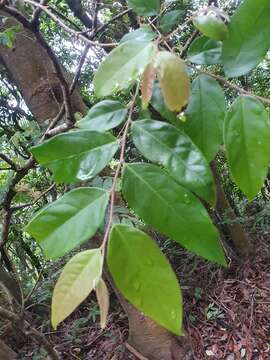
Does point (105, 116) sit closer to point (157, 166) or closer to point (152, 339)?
point (157, 166)

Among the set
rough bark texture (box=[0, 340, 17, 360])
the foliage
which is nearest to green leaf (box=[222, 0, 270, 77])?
the foliage

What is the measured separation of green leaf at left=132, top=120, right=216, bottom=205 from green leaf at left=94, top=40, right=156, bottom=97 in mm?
52

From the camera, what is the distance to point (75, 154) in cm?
37

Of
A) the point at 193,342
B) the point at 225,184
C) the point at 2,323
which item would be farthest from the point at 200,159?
the point at 225,184

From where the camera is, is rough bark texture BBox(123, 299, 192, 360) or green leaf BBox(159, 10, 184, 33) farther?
rough bark texture BBox(123, 299, 192, 360)

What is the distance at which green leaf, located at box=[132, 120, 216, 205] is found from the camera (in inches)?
13.5

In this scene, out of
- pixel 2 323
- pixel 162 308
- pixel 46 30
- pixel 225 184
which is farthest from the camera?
pixel 46 30

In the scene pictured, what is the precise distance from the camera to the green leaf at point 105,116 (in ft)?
1.33

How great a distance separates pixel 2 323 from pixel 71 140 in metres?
1.91

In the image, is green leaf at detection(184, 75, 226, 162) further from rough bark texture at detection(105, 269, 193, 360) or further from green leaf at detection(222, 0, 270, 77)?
rough bark texture at detection(105, 269, 193, 360)

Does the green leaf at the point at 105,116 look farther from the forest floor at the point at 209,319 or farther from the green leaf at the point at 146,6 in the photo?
the forest floor at the point at 209,319

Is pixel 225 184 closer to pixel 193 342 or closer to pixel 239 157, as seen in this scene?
pixel 193 342

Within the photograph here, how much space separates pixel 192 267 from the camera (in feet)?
6.59

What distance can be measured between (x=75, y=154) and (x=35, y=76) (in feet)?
4.06
